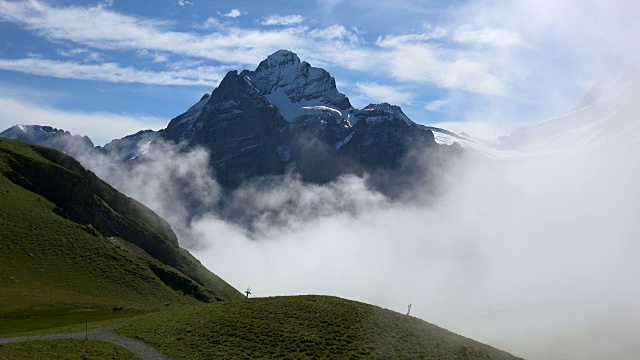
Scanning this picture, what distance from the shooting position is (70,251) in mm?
130625

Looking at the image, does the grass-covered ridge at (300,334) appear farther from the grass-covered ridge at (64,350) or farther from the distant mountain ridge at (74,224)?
the distant mountain ridge at (74,224)

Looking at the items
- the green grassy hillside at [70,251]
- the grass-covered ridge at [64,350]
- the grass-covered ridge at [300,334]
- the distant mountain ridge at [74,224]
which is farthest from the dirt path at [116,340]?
the distant mountain ridge at [74,224]

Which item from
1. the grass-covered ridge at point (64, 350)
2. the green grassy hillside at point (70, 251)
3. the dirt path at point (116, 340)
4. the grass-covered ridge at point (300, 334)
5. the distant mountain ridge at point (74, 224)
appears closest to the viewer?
the grass-covered ridge at point (64, 350)

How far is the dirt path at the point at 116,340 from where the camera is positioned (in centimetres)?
6028

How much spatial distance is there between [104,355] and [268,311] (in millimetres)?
24511

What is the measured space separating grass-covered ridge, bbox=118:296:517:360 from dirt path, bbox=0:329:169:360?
1278 millimetres

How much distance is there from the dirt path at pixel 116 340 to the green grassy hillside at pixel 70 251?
1761cm

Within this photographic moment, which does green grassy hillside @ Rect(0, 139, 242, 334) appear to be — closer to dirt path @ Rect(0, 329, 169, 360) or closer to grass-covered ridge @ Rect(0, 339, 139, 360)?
dirt path @ Rect(0, 329, 169, 360)

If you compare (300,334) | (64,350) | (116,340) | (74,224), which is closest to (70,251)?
(74,224)

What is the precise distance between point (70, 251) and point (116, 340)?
73.7 m

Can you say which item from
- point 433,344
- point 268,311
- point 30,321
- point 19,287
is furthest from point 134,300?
point 433,344

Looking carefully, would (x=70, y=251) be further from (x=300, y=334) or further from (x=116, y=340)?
(x=300, y=334)

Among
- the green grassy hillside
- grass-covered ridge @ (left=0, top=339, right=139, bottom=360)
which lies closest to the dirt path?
grass-covered ridge @ (left=0, top=339, right=139, bottom=360)

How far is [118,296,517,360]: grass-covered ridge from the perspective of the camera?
6222 centimetres
